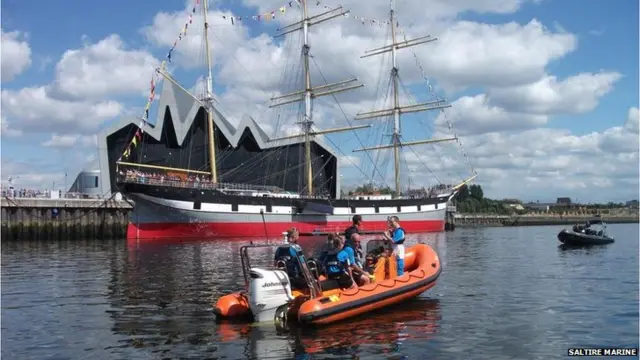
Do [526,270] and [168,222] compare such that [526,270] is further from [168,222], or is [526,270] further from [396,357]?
[168,222]

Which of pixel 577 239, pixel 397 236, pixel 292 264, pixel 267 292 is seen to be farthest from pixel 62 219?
pixel 267 292

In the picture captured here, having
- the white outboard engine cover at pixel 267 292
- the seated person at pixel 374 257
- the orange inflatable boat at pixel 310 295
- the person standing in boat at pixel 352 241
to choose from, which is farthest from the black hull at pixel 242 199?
the white outboard engine cover at pixel 267 292

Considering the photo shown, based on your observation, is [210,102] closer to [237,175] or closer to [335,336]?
[237,175]

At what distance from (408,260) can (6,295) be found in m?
10.9

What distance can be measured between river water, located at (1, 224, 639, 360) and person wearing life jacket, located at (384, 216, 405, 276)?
108 cm

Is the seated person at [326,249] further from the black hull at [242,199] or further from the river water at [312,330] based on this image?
the black hull at [242,199]

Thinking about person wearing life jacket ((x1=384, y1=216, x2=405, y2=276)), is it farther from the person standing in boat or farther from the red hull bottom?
the red hull bottom

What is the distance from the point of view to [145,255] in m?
29.6

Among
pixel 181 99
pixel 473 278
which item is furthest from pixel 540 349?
pixel 181 99

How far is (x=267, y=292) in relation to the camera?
39.8ft

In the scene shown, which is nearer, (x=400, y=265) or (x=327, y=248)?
(x=327, y=248)

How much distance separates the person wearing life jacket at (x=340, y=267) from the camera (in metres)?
13.4

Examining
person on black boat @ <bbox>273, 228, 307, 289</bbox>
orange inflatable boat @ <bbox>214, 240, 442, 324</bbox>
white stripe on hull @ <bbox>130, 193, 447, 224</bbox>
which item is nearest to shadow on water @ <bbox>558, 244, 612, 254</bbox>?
orange inflatable boat @ <bbox>214, 240, 442, 324</bbox>

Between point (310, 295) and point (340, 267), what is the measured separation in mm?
1039
